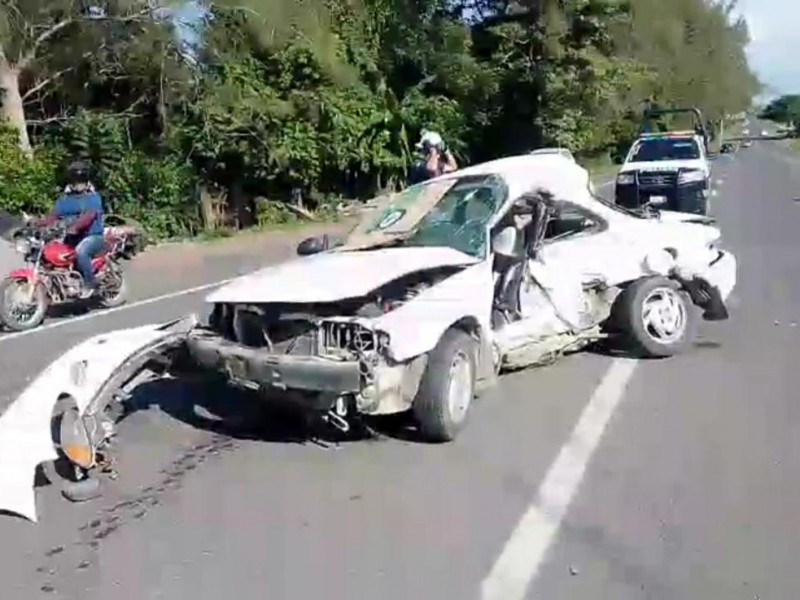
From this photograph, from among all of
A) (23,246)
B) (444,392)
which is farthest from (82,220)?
(444,392)

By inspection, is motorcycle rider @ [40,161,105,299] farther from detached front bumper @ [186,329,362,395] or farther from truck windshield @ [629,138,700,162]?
truck windshield @ [629,138,700,162]

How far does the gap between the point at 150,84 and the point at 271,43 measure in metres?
2.86

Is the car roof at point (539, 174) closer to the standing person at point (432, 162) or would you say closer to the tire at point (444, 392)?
the tire at point (444, 392)

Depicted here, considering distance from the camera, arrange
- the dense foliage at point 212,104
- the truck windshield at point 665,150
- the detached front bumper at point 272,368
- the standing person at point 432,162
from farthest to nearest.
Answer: the truck windshield at point 665,150
the dense foliage at point 212,104
the standing person at point 432,162
the detached front bumper at point 272,368

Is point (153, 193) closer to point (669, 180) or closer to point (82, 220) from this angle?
point (669, 180)

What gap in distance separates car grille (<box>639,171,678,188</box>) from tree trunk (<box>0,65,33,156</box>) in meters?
12.0

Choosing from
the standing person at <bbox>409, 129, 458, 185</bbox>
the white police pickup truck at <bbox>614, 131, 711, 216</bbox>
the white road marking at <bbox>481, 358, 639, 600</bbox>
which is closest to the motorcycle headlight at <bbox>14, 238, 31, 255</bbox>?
the standing person at <bbox>409, 129, 458, 185</bbox>

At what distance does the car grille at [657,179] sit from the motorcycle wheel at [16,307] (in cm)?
1432

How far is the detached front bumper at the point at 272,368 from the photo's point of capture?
20.8 feet

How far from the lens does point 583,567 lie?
Result: 4.86m

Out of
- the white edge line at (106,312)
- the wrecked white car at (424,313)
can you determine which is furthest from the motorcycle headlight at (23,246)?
the wrecked white car at (424,313)

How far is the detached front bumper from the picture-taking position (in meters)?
6.33

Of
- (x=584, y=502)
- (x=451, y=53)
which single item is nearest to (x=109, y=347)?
(x=584, y=502)

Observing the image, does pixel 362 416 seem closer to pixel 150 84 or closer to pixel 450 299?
pixel 450 299
